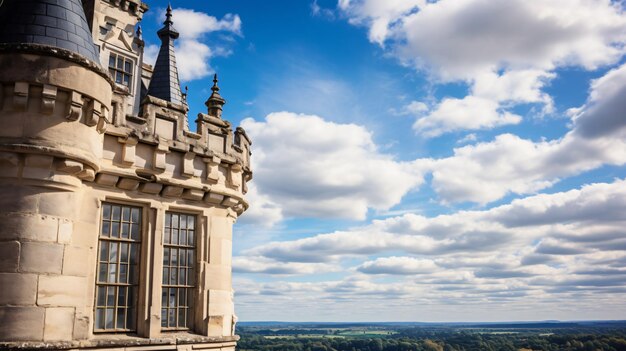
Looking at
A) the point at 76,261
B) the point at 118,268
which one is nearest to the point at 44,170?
the point at 76,261

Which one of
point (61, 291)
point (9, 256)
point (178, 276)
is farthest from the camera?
point (178, 276)

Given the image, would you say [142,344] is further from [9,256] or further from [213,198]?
[213,198]

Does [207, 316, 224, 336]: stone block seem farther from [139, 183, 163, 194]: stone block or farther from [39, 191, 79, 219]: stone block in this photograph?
[39, 191, 79, 219]: stone block

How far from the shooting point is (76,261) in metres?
11.9

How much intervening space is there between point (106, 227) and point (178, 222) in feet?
6.36

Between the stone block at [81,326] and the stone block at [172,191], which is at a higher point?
the stone block at [172,191]

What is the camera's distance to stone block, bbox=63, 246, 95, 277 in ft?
38.3

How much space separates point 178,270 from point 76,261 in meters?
2.93

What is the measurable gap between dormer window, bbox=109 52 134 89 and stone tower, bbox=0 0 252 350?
9cm

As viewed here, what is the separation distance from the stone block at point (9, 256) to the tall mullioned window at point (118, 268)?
2.04 m

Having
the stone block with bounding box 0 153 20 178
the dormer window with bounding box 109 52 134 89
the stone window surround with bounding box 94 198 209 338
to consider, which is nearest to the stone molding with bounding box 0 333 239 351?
the stone window surround with bounding box 94 198 209 338

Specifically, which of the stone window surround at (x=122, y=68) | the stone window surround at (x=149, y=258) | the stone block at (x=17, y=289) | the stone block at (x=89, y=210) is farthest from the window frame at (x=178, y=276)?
the stone window surround at (x=122, y=68)

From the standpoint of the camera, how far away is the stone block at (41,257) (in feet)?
36.3

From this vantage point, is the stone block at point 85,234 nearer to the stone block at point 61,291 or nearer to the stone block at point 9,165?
the stone block at point 61,291
